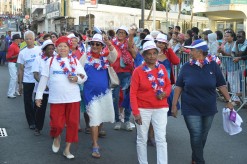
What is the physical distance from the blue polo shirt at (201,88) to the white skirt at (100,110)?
4.98 feet

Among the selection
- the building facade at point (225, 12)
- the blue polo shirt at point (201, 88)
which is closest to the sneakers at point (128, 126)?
the blue polo shirt at point (201, 88)

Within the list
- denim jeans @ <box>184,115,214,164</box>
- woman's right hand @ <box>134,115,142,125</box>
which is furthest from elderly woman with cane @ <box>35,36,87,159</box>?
denim jeans @ <box>184,115,214,164</box>

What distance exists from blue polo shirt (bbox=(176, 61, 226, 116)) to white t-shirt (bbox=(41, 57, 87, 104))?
5.60 ft

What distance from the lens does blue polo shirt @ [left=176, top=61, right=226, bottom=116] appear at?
5273 millimetres

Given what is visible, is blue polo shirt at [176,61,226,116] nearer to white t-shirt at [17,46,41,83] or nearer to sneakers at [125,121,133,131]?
sneakers at [125,121,133,131]

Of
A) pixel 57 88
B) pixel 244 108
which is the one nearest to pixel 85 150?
pixel 57 88

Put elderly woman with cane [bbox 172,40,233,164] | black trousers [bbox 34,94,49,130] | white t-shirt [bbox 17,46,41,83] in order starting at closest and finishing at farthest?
elderly woman with cane [bbox 172,40,233,164]
black trousers [bbox 34,94,49,130]
white t-shirt [bbox 17,46,41,83]

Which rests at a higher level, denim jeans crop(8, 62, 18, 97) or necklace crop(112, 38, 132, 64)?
necklace crop(112, 38, 132, 64)

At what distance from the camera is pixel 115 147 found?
6809mm

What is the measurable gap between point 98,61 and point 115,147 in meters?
1.50

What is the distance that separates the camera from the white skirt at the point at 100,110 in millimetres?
6219

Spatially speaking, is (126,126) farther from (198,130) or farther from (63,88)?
(198,130)

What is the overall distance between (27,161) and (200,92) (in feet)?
9.11

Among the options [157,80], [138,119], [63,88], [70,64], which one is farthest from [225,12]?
[138,119]
